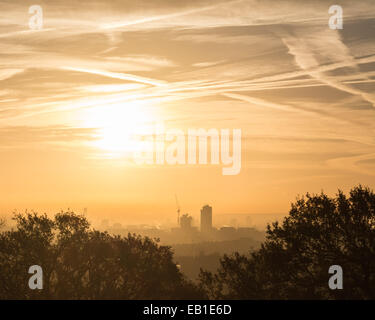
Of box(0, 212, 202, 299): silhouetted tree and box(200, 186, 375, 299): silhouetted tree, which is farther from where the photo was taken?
box(0, 212, 202, 299): silhouetted tree

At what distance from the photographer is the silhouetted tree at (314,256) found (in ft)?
125

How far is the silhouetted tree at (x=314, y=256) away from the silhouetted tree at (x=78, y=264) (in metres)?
10.4

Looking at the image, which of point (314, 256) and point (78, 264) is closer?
point (314, 256)

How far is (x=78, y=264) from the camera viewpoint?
5428cm

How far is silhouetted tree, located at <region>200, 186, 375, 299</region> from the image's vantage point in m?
38.1

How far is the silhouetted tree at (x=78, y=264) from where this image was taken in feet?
168

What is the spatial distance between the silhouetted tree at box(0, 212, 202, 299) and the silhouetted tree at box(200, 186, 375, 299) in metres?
10.4

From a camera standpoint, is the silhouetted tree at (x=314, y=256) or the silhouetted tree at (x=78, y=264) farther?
the silhouetted tree at (x=78, y=264)

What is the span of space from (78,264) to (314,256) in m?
27.0

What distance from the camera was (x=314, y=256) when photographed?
40.6 m

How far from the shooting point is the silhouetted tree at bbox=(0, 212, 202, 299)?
51.2m

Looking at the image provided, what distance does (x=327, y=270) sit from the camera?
3881cm
